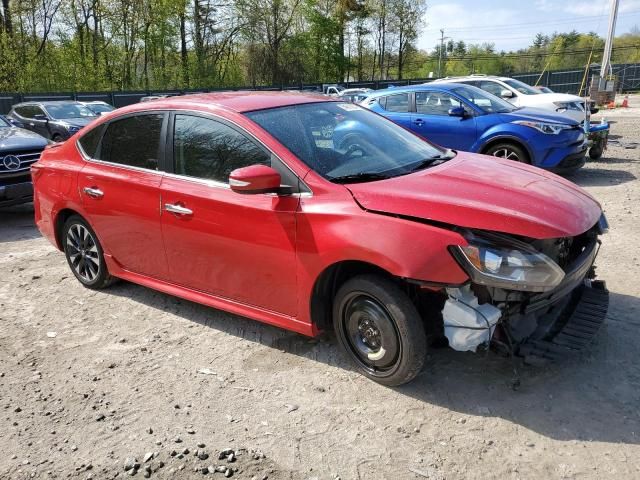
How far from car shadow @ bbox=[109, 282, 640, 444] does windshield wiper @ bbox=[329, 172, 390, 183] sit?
122 cm

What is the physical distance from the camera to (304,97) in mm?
4312

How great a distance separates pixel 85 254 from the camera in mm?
5066

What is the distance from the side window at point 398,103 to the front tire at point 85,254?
6.59 meters

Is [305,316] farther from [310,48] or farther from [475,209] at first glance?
[310,48]

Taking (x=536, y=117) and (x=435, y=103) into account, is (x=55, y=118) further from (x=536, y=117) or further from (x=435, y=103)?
(x=536, y=117)

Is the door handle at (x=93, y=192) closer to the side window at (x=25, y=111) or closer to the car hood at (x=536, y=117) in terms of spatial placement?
the car hood at (x=536, y=117)

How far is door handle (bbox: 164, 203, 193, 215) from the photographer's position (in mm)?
3867

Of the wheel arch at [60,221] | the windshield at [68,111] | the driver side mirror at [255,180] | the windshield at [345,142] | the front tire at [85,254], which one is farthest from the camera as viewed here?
the windshield at [68,111]

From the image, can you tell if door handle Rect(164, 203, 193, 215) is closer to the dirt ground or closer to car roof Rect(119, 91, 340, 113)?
car roof Rect(119, 91, 340, 113)

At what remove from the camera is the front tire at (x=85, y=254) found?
16.1 ft

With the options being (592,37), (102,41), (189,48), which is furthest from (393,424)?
(592,37)

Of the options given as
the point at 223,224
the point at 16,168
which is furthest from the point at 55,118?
the point at 223,224

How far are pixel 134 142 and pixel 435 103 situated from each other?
254 inches

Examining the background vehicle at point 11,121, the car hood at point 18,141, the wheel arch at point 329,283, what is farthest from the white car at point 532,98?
the wheel arch at point 329,283
